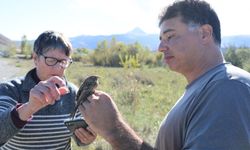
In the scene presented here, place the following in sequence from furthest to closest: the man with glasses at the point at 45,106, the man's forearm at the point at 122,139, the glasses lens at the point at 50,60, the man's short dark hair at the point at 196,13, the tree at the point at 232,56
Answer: the tree at the point at 232,56
the glasses lens at the point at 50,60
the man with glasses at the point at 45,106
the man's short dark hair at the point at 196,13
the man's forearm at the point at 122,139

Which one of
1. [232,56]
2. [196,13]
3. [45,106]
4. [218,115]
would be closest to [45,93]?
[45,106]

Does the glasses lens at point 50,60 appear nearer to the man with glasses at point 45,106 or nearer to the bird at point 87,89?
the man with glasses at point 45,106

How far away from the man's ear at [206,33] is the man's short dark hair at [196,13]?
0.08 feet

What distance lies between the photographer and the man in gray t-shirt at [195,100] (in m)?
2.19

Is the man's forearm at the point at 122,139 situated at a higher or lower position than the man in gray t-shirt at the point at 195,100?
lower

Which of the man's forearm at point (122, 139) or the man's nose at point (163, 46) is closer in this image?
the man's forearm at point (122, 139)

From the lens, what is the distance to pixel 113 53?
200ft

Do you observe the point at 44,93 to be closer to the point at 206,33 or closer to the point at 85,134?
the point at 85,134

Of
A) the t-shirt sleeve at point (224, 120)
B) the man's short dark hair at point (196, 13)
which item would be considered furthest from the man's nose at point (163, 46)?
the t-shirt sleeve at point (224, 120)

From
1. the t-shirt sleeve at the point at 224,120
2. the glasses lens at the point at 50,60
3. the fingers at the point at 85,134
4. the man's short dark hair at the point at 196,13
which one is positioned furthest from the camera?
the glasses lens at the point at 50,60

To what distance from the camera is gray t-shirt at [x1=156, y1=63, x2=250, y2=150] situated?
7.14 feet

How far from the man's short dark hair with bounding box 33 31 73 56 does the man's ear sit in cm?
156

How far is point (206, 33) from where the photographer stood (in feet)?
8.95

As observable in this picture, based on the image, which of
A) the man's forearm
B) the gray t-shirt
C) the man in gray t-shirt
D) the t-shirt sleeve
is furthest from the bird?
→ the t-shirt sleeve
